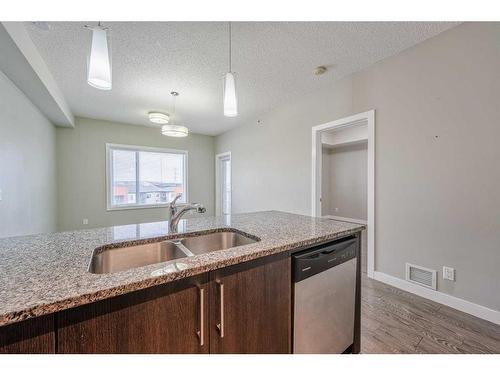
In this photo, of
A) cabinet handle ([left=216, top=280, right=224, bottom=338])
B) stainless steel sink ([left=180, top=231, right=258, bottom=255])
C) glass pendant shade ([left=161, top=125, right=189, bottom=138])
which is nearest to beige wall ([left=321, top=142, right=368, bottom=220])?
glass pendant shade ([left=161, top=125, right=189, bottom=138])

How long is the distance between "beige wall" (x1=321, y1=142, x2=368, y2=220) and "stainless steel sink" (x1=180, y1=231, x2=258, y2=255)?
464cm

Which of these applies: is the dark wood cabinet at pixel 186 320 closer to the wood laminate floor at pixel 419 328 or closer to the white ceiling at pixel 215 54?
the wood laminate floor at pixel 419 328

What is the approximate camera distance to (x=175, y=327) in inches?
30.6

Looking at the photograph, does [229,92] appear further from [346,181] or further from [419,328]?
[346,181]

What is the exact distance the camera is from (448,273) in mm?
1975

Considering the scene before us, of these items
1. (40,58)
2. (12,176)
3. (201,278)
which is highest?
(40,58)

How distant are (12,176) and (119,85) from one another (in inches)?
65.2

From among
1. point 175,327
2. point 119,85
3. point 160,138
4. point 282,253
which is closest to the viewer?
point 175,327

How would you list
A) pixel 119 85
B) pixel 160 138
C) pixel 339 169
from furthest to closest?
pixel 339 169, pixel 160 138, pixel 119 85

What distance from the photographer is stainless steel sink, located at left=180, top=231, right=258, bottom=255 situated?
1364 mm

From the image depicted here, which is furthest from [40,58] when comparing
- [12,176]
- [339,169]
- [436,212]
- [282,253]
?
[339,169]

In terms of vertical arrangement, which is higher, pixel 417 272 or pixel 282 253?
pixel 282 253

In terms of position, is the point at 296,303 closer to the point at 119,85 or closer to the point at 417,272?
the point at 417,272

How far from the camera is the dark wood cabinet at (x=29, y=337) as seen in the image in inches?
21.2
